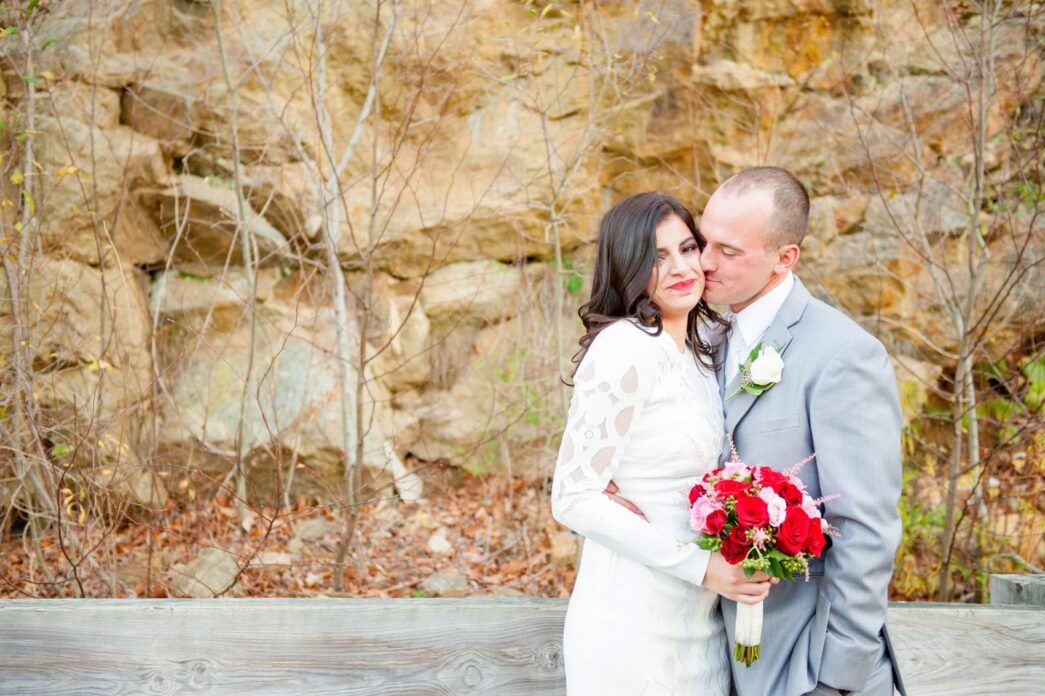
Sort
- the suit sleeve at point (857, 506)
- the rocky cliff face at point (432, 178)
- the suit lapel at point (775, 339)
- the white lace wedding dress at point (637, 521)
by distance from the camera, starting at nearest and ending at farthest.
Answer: the suit sleeve at point (857, 506) → the white lace wedding dress at point (637, 521) → the suit lapel at point (775, 339) → the rocky cliff face at point (432, 178)

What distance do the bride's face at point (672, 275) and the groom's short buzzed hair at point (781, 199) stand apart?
0.87 ft

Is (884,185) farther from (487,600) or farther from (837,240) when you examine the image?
(487,600)

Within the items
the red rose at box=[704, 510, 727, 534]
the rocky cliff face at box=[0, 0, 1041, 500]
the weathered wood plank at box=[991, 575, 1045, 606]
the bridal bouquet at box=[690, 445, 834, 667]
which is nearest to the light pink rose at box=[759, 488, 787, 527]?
the bridal bouquet at box=[690, 445, 834, 667]

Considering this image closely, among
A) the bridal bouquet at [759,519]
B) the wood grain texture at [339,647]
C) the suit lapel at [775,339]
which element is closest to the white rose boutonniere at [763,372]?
the suit lapel at [775,339]

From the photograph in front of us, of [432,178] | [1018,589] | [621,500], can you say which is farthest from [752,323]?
[432,178]

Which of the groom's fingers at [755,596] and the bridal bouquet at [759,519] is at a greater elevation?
the bridal bouquet at [759,519]

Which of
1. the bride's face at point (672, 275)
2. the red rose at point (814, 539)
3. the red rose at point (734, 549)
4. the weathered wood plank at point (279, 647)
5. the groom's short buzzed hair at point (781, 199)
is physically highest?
the groom's short buzzed hair at point (781, 199)

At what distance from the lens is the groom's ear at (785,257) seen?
2.55 metres

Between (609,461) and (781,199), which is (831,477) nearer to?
(609,461)

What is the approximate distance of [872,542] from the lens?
208 centimetres

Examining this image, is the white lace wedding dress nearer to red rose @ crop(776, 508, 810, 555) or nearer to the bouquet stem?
the bouquet stem

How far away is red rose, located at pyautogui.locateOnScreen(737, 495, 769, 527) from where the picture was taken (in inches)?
76.0

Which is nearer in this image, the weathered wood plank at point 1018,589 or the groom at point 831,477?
the groom at point 831,477

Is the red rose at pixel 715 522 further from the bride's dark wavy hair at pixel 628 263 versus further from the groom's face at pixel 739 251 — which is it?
the groom's face at pixel 739 251
